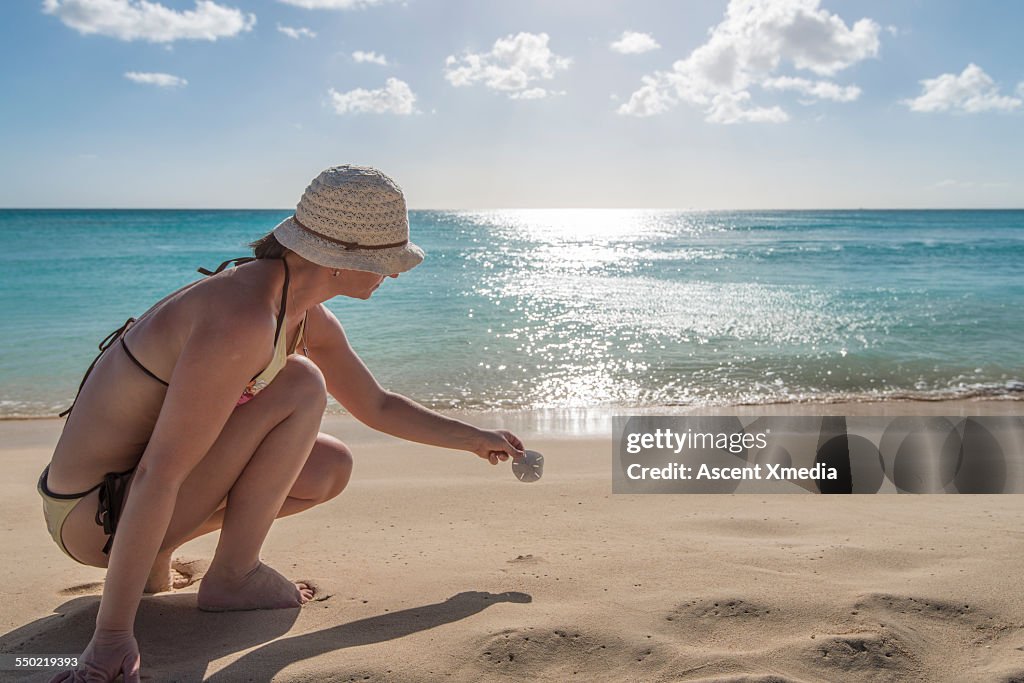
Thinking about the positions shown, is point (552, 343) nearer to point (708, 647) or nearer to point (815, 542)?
point (815, 542)

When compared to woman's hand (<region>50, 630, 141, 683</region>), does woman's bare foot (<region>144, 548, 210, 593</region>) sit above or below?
below

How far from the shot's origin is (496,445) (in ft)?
8.41

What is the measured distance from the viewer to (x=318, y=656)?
2062 mm

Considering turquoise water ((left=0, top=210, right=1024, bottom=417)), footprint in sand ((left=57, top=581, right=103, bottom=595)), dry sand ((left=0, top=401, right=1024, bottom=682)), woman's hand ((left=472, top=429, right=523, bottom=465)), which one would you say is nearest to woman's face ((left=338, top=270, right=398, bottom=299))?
woman's hand ((left=472, top=429, right=523, bottom=465))

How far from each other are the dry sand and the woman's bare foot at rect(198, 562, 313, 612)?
0.04 m

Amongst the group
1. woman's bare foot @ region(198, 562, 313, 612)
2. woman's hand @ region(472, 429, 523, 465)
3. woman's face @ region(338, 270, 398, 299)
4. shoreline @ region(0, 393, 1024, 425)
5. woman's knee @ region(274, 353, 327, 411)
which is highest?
woman's face @ region(338, 270, 398, 299)

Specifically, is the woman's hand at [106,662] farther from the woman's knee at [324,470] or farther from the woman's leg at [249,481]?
the woman's knee at [324,470]

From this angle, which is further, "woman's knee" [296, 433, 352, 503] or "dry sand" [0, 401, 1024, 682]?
"woman's knee" [296, 433, 352, 503]

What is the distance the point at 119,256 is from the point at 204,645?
30.9 metres

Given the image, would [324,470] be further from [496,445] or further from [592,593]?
[592,593]

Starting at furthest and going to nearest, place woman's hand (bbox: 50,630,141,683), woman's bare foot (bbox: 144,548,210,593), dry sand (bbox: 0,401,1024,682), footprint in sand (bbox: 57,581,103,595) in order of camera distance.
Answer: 1. footprint in sand (bbox: 57,581,103,595)
2. woman's bare foot (bbox: 144,548,210,593)
3. dry sand (bbox: 0,401,1024,682)
4. woman's hand (bbox: 50,630,141,683)

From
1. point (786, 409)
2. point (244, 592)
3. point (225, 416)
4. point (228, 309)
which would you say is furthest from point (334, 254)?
point (786, 409)

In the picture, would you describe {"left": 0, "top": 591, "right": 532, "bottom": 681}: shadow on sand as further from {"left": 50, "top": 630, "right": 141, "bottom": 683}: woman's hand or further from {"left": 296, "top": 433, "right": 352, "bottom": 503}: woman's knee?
{"left": 296, "top": 433, "right": 352, "bottom": 503}: woman's knee

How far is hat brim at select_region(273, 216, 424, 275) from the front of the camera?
6.36 feet
